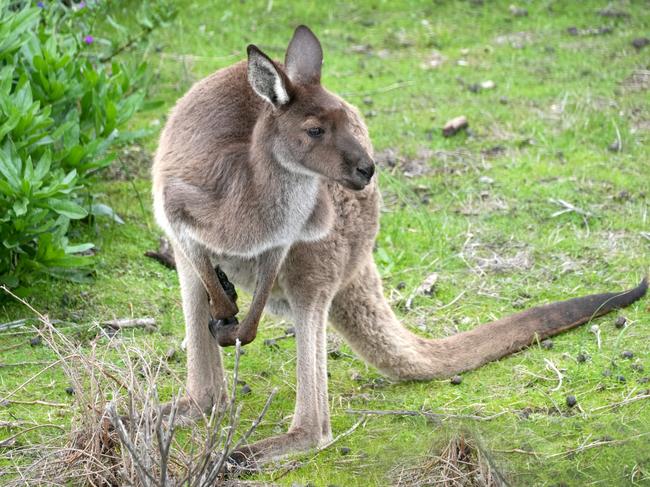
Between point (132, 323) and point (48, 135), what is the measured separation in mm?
1117

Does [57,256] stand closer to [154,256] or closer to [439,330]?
[154,256]

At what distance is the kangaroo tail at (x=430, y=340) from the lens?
4926mm

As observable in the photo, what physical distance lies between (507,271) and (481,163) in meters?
1.34

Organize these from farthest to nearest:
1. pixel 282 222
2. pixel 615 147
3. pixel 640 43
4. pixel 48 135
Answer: pixel 640 43
pixel 615 147
pixel 48 135
pixel 282 222

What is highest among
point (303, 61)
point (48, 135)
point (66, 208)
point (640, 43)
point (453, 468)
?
point (303, 61)

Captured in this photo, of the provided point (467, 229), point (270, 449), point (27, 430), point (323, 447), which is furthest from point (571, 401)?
point (27, 430)

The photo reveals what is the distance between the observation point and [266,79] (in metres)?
4.13

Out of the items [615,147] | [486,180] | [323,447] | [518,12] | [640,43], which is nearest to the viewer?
[323,447]

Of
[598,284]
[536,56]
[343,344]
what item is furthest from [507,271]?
[536,56]

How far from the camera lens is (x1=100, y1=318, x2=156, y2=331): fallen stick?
5449 millimetres

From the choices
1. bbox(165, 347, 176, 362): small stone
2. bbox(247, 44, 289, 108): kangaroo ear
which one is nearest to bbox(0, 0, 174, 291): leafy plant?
bbox(165, 347, 176, 362): small stone

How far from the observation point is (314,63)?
4316 mm

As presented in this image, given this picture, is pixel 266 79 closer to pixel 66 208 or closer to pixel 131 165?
pixel 66 208

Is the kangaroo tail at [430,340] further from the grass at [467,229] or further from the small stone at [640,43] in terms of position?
the small stone at [640,43]
